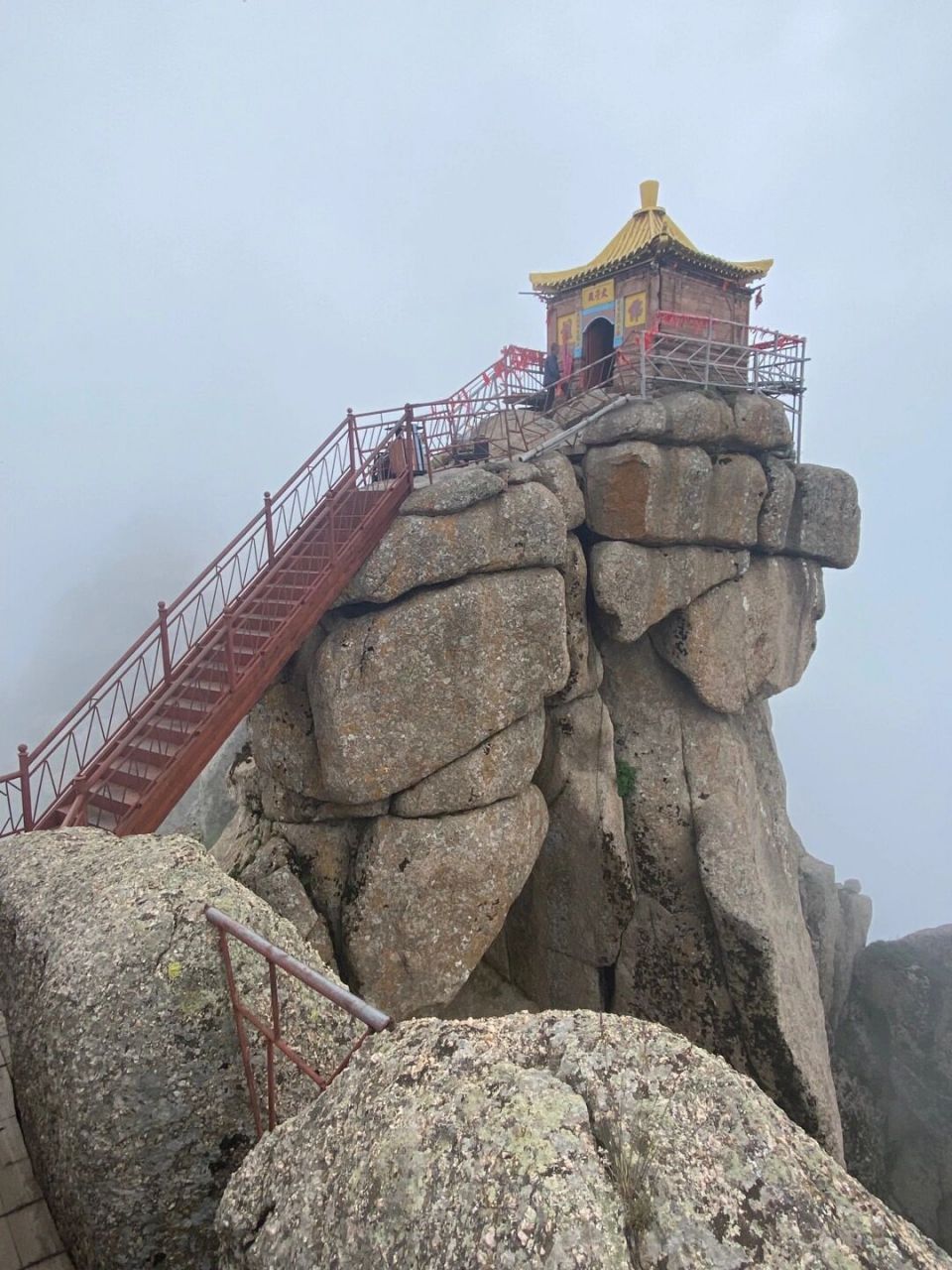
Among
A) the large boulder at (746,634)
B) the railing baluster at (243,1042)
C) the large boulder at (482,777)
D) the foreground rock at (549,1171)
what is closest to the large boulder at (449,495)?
the large boulder at (482,777)

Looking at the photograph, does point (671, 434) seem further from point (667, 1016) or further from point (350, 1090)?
point (350, 1090)

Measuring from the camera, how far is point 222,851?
13.9 m

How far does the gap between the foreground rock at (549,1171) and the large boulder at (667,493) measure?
39.4 feet

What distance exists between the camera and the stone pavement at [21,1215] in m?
4.66

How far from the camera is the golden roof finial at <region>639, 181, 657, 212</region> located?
1822 cm

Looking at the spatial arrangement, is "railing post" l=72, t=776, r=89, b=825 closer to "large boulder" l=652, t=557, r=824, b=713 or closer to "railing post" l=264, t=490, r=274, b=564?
"railing post" l=264, t=490, r=274, b=564

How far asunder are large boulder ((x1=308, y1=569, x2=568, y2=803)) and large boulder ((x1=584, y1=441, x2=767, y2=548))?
2.96m

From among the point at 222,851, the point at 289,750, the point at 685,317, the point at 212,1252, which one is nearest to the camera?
the point at 212,1252

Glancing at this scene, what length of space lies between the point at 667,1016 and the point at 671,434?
37.2 ft

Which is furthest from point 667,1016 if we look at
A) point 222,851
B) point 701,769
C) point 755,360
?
point 755,360

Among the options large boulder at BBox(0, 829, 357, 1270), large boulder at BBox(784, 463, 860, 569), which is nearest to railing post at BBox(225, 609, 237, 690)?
large boulder at BBox(0, 829, 357, 1270)

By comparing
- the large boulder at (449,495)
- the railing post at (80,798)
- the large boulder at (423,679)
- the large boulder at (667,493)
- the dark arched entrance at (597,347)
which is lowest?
the railing post at (80,798)

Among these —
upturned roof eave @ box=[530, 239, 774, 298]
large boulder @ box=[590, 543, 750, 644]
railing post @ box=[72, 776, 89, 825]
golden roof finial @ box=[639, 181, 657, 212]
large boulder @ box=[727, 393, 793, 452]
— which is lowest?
railing post @ box=[72, 776, 89, 825]

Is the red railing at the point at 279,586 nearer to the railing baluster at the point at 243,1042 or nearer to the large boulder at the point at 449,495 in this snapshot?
the large boulder at the point at 449,495
